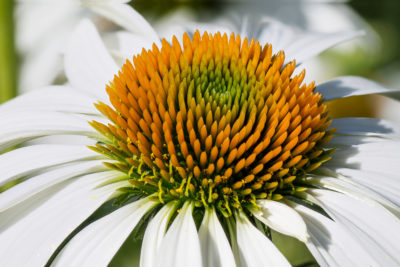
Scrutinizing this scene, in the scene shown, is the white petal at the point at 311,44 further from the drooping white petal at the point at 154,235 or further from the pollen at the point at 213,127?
the drooping white petal at the point at 154,235

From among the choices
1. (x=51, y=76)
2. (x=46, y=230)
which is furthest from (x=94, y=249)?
(x=51, y=76)

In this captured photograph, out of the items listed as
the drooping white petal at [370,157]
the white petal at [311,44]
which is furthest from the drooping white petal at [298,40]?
the drooping white petal at [370,157]

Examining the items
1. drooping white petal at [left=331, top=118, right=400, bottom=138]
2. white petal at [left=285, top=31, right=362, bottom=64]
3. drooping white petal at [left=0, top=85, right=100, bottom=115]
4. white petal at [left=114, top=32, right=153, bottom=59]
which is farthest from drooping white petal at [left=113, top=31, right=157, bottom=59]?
drooping white petal at [left=331, top=118, right=400, bottom=138]

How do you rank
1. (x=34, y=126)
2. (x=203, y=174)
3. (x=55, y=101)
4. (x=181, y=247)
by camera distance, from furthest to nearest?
(x=55, y=101)
(x=34, y=126)
(x=203, y=174)
(x=181, y=247)

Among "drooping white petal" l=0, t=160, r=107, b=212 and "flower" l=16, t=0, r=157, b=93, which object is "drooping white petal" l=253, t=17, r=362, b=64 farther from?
"drooping white petal" l=0, t=160, r=107, b=212

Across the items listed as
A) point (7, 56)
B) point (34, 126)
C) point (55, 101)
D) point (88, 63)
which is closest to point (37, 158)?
point (34, 126)

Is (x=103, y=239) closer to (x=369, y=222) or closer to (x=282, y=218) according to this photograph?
(x=282, y=218)

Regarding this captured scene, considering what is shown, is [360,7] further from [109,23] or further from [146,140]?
[146,140]
